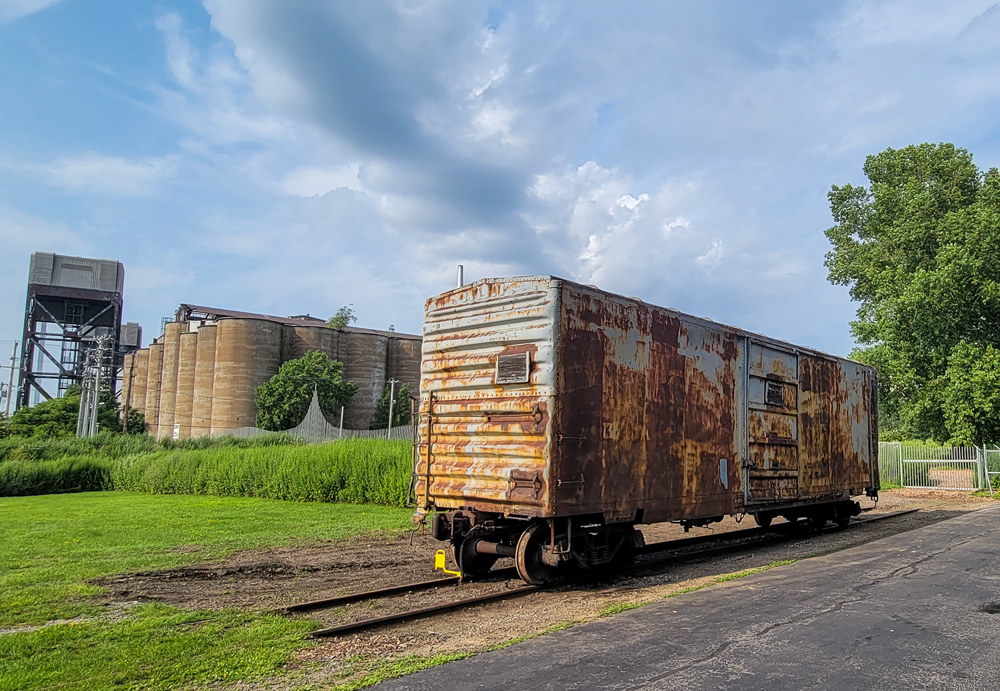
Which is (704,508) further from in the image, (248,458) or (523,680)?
(248,458)

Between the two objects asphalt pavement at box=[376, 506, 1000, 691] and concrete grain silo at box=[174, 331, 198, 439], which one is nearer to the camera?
asphalt pavement at box=[376, 506, 1000, 691]

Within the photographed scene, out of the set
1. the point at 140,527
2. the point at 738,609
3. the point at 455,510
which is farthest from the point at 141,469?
the point at 738,609

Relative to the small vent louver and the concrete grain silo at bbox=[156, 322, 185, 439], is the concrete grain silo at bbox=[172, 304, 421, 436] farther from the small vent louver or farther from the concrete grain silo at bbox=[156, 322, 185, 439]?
the small vent louver

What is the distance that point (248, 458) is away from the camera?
24234 millimetres

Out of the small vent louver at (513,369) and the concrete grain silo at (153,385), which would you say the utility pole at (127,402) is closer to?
the concrete grain silo at (153,385)

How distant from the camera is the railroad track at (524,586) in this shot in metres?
6.72

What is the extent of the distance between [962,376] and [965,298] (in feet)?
12.3

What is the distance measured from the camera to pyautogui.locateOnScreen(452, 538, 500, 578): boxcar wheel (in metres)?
8.70

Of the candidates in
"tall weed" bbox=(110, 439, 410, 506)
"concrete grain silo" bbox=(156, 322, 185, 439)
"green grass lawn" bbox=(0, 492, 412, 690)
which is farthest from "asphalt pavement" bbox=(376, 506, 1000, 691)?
"concrete grain silo" bbox=(156, 322, 185, 439)

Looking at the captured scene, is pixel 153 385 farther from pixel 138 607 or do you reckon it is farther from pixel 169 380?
pixel 138 607

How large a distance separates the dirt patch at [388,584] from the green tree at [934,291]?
17.1 m

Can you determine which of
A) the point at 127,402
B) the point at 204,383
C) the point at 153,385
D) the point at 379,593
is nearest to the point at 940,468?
the point at 379,593

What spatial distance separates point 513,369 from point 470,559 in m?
2.59

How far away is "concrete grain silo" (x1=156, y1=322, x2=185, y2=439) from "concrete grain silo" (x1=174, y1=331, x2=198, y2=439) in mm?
2596
